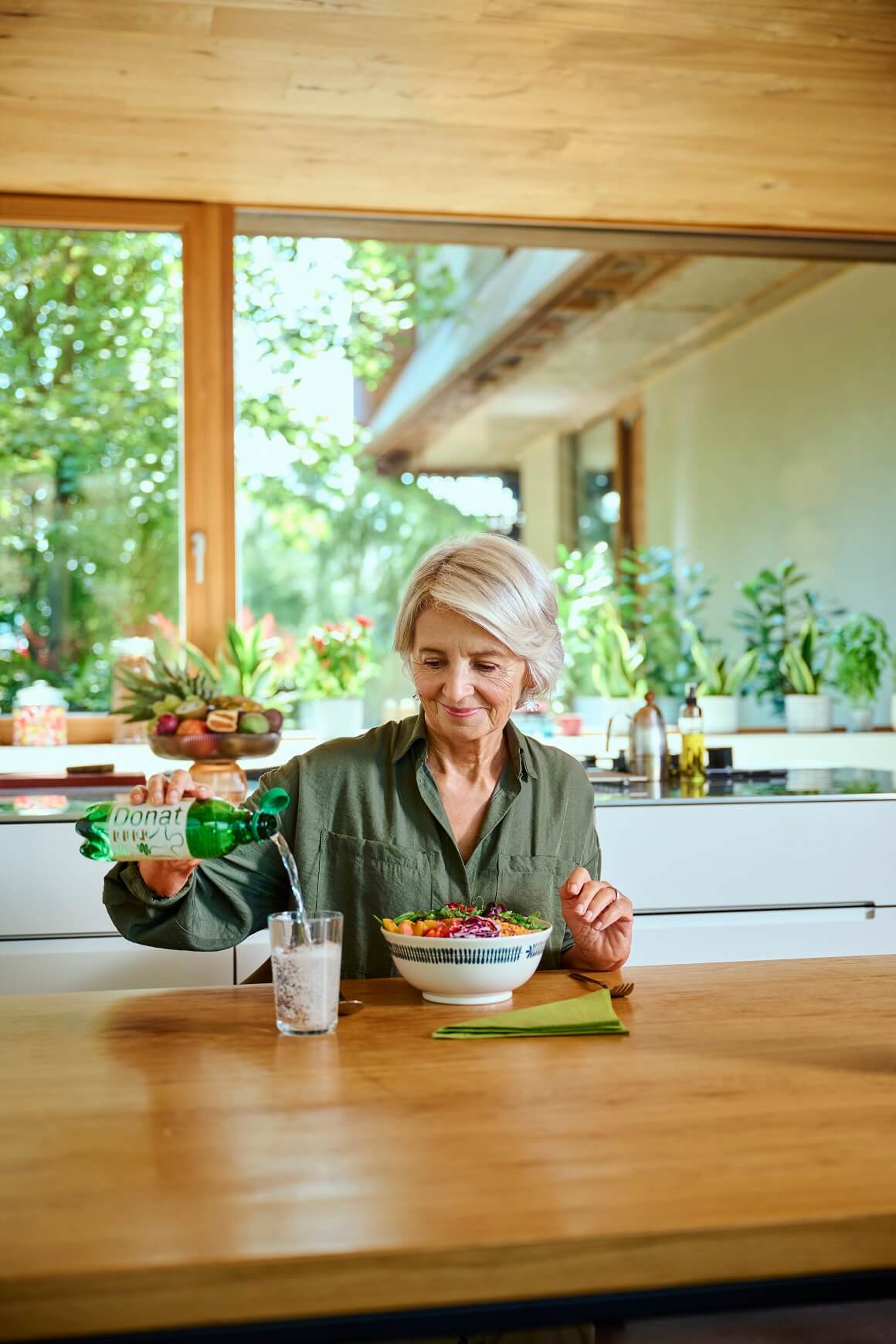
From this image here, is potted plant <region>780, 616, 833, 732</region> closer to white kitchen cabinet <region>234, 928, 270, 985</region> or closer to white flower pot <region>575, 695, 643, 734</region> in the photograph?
white flower pot <region>575, 695, 643, 734</region>

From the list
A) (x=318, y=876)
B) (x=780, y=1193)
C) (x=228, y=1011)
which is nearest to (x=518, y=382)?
(x=318, y=876)

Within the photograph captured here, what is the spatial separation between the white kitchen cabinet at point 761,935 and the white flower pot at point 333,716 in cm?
137

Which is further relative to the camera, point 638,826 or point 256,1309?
point 638,826

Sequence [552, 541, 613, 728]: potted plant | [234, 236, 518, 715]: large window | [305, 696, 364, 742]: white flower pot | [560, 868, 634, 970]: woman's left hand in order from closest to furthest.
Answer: [560, 868, 634, 970]: woman's left hand
[305, 696, 364, 742]: white flower pot
[234, 236, 518, 715]: large window
[552, 541, 613, 728]: potted plant

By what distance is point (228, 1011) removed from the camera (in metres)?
1.40

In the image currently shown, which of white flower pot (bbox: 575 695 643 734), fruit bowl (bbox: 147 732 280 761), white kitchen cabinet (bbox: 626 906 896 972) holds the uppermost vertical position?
white flower pot (bbox: 575 695 643 734)

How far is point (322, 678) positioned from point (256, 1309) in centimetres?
316

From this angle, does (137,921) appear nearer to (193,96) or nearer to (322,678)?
(193,96)

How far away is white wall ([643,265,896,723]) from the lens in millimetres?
4484

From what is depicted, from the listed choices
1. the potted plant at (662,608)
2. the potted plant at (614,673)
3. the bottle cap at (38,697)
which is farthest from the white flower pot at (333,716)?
the potted plant at (662,608)

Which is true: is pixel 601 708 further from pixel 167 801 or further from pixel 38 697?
pixel 167 801

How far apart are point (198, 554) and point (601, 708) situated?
132 centimetres

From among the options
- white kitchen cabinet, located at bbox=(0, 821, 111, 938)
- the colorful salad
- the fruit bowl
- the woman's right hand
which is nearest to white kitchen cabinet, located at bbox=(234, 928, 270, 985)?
white kitchen cabinet, located at bbox=(0, 821, 111, 938)

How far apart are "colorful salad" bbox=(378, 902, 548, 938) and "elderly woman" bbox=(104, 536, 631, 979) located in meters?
0.22
